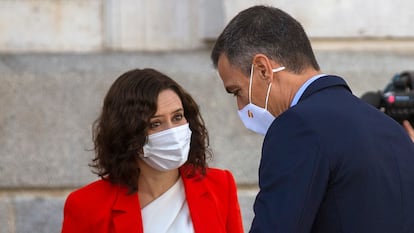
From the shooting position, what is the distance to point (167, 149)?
3.59 metres

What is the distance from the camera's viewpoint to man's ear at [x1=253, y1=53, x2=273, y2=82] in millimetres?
2496

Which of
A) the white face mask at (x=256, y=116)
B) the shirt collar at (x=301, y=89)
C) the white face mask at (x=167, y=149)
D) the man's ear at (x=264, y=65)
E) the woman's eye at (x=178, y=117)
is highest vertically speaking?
the man's ear at (x=264, y=65)

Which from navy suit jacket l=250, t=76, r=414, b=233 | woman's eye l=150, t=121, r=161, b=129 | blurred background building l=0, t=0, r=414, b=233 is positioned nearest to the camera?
navy suit jacket l=250, t=76, r=414, b=233

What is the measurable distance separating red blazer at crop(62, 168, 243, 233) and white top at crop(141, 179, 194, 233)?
43 mm

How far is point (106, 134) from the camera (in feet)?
12.1

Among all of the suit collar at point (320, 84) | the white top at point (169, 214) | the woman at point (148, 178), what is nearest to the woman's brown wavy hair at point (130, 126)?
the woman at point (148, 178)

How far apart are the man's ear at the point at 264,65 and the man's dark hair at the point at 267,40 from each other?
2cm

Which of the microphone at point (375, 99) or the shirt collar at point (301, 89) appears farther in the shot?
the microphone at point (375, 99)

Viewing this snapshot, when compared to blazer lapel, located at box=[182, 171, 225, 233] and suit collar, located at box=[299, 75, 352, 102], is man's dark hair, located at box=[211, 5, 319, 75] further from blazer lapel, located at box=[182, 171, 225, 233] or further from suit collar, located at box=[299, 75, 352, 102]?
blazer lapel, located at box=[182, 171, 225, 233]

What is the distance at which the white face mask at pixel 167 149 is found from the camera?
3.60m

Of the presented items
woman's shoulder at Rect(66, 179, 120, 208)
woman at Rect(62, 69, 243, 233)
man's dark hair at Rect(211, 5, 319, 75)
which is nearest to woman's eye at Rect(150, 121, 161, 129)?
woman at Rect(62, 69, 243, 233)

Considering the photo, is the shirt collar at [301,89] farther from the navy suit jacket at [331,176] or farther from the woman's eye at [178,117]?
the woman's eye at [178,117]

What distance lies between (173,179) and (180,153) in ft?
0.57

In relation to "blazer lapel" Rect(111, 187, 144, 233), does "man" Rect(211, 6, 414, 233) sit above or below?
above
